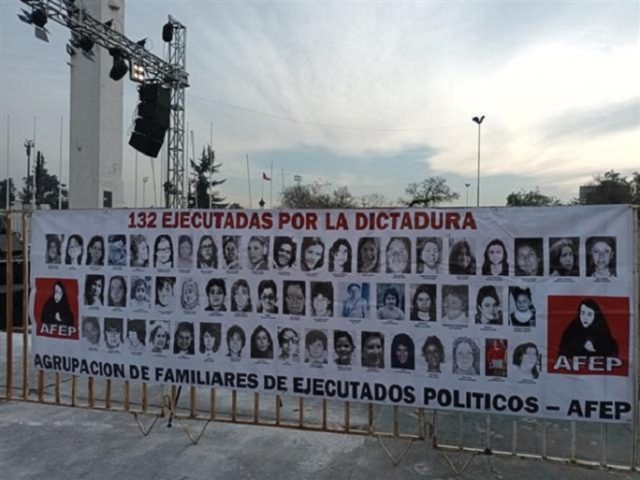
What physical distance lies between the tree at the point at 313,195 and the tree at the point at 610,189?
23.8m

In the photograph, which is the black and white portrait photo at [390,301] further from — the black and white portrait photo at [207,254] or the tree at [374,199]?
the tree at [374,199]

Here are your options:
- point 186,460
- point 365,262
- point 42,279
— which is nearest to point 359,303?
point 365,262

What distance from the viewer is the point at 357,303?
354cm

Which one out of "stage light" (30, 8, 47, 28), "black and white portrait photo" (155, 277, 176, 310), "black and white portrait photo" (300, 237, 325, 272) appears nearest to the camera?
"black and white portrait photo" (300, 237, 325, 272)

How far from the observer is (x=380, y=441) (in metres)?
3.78

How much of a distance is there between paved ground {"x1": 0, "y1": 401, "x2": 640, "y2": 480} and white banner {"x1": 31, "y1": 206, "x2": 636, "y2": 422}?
1.56ft

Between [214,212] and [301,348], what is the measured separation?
1.27 meters

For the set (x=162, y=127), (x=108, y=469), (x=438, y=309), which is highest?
(x=162, y=127)

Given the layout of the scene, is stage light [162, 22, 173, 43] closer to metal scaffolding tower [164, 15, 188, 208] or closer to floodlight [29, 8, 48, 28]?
metal scaffolding tower [164, 15, 188, 208]

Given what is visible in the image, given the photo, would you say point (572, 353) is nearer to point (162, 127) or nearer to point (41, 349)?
point (41, 349)

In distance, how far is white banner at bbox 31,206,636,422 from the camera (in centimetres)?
321

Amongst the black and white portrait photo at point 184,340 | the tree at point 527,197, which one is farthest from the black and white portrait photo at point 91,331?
the tree at point 527,197

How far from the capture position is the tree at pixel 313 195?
47562 millimetres

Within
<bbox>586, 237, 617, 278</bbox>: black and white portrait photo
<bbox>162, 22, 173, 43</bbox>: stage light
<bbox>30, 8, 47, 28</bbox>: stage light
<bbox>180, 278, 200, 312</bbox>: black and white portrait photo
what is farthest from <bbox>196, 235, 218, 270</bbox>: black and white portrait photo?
<bbox>162, 22, 173, 43</bbox>: stage light
